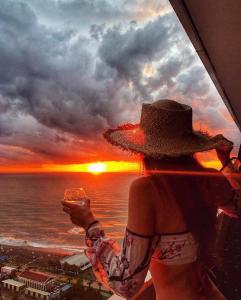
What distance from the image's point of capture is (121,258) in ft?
4.14

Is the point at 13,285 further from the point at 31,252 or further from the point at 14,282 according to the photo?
the point at 31,252

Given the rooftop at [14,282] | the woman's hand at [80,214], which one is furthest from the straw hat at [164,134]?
the rooftop at [14,282]

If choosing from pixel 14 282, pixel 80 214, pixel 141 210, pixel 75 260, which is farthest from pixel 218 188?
→ pixel 75 260

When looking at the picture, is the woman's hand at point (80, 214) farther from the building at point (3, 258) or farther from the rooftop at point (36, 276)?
the building at point (3, 258)

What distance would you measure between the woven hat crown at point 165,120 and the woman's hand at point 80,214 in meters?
0.39

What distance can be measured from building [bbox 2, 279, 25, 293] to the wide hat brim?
33.4 m

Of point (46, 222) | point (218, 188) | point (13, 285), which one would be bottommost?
point (13, 285)

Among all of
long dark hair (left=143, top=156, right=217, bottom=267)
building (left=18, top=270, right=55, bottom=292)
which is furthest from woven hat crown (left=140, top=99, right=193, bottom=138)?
building (left=18, top=270, right=55, bottom=292)

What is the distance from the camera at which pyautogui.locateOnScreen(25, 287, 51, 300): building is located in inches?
1175

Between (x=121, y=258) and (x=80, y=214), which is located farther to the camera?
(x=80, y=214)

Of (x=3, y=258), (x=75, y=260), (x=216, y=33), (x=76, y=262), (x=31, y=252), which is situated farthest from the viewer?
(x=31, y=252)

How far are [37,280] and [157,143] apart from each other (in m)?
33.6

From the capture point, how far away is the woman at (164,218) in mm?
1220

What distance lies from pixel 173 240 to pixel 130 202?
21cm
